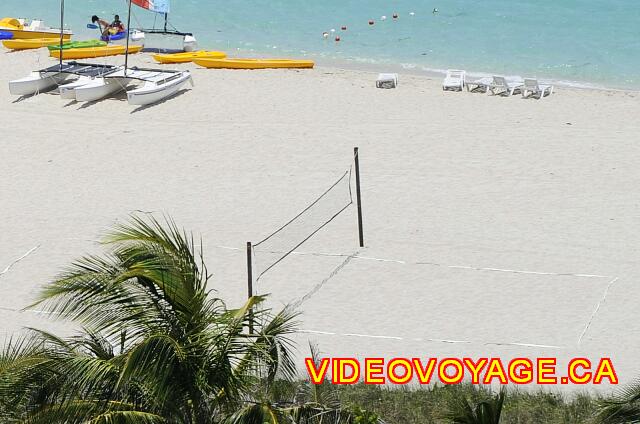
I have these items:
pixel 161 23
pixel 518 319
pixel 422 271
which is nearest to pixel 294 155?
pixel 422 271

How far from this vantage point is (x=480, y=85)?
2636cm

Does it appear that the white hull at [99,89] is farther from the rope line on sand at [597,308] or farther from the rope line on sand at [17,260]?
the rope line on sand at [597,308]

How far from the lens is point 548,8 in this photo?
42.9 metres

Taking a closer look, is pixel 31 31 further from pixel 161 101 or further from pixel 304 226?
pixel 304 226

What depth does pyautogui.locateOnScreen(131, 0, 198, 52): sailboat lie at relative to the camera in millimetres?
30203

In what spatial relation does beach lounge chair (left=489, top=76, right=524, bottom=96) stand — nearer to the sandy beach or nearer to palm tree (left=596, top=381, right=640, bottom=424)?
the sandy beach

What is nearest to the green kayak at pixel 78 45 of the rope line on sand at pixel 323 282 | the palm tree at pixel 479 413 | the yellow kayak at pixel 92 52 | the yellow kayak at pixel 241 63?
the yellow kayak at pixel 92 52

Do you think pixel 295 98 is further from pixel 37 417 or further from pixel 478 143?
pixel 37 417

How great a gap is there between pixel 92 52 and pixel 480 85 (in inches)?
440

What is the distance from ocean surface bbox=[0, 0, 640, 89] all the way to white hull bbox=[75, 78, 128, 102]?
9964mm

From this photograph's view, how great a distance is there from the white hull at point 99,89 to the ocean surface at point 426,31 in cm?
996

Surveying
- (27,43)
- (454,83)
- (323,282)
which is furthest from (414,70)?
(323,282)

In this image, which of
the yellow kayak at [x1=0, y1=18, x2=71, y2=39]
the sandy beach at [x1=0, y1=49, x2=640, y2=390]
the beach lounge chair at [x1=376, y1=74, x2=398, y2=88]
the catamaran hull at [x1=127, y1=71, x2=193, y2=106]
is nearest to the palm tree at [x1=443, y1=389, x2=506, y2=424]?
the sandy beach at [x1=0, y1=49, x2=640, y2=390]

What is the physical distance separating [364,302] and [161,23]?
98.7 ft
